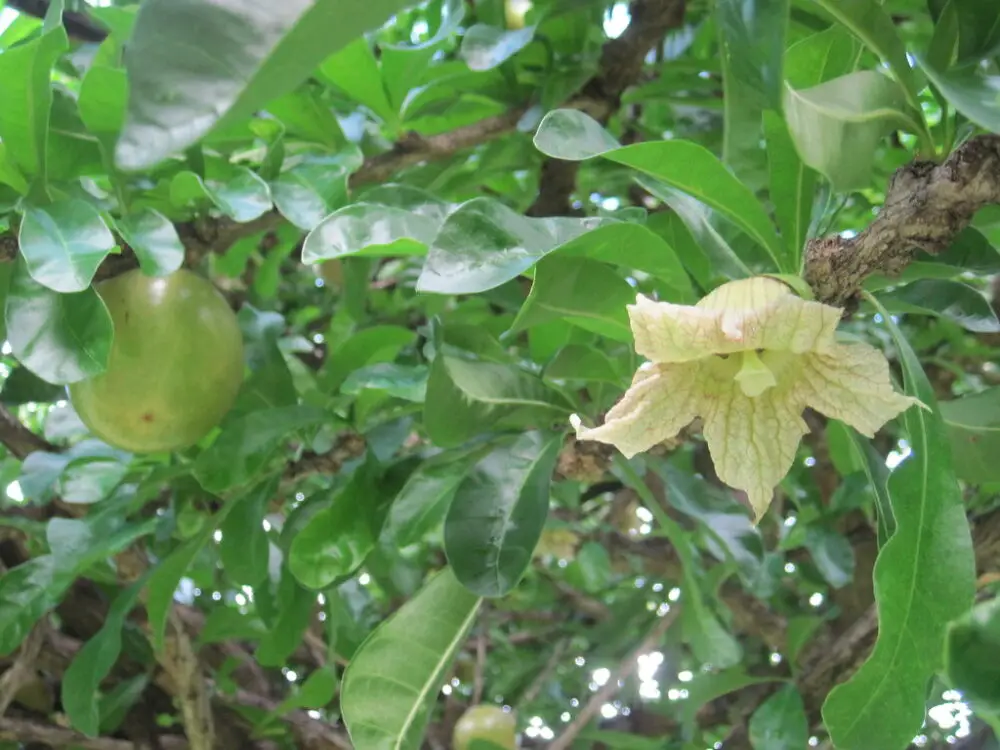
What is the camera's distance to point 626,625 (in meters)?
1.47

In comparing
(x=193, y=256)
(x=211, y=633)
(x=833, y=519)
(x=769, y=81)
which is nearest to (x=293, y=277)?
(x=211, y=633)

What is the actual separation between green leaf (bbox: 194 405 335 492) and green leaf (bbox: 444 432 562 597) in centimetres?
18

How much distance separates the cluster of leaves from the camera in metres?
0.42

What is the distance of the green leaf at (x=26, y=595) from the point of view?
2.53 ft

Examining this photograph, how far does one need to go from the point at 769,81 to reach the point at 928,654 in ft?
Answer: 0.89

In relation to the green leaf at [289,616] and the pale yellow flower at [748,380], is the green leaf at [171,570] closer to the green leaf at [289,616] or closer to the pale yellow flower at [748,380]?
the green leaf at [289,616]

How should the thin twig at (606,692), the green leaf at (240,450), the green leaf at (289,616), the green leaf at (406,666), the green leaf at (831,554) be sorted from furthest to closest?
A: the thin twig at (606,692), the green leaf at (831,554), the green leaf at (289,616), the green leaf at (240,450), the green leaf at (406,666)

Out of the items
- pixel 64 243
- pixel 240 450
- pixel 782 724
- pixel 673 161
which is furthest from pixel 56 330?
pixel 782 724

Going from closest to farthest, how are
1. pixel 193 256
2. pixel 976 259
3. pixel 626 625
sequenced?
pixel 976 259 < pixel 193 256 < pixel 626 625

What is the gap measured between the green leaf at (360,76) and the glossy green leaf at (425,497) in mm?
326

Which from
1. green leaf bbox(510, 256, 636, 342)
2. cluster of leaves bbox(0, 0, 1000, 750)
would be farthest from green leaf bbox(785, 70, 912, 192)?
green leaf bbox(510, 256, 636, 342)

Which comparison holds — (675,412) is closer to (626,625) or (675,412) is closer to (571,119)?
(571,119)

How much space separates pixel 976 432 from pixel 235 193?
53 cm

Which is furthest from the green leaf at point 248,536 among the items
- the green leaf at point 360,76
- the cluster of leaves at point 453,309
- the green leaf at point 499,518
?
the green leaf at point 360,76
